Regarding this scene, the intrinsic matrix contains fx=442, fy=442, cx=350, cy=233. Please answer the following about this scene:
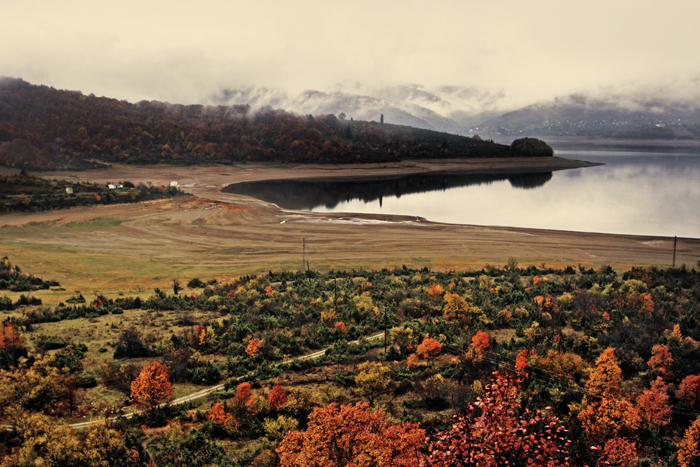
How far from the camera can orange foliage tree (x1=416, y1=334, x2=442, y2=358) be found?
62.8 feet

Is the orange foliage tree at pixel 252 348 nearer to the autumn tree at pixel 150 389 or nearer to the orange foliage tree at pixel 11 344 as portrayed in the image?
the autumn tree at pixel 150 389

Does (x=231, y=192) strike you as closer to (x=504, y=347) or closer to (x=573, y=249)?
(x=573, y=249)

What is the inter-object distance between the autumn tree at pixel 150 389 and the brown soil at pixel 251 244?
20.6 m

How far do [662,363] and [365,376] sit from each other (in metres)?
10.8

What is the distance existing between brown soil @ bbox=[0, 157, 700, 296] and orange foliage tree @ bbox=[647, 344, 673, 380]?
71.2ft

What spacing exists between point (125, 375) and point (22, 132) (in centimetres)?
11562

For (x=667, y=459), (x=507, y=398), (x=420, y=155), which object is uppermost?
(x=420, y=155)

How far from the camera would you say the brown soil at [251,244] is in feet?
126

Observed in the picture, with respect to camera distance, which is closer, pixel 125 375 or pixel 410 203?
pixel 125 375

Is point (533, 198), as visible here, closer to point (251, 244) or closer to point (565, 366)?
point (251, 244)

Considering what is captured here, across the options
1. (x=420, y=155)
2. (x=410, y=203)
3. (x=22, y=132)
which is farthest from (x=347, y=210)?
(x=22, y=132)

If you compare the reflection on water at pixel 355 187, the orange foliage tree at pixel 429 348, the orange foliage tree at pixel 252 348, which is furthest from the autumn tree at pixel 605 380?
the reflection on water at pixel 355 187

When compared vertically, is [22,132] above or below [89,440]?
above

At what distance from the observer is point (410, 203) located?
71125 mm
